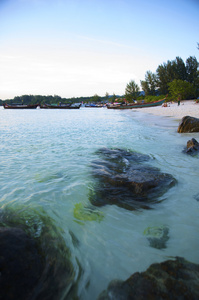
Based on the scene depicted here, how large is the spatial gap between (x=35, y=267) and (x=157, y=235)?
1.78 meters

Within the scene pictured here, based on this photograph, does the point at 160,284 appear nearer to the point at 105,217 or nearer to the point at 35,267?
the point at 35,267

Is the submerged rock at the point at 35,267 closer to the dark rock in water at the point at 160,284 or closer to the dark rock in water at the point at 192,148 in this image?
the dark rock in water at the point at 160,284

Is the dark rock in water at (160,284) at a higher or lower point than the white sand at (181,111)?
lower

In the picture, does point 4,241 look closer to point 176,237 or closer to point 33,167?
point 176,237

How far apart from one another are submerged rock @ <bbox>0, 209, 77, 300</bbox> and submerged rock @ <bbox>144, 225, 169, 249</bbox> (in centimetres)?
118

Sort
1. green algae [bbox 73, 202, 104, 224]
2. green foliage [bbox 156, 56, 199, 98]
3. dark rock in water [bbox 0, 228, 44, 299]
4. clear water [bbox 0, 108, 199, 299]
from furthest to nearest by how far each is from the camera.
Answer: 1. green foliage [bbox 156, 56, 199, 98]
2. green algae [bbox 73, 202, 104, 224]
3. clear water [bbox 0, 108, 199, 299]
4. dark rock in water [bbox 0, 228, 44, 299]

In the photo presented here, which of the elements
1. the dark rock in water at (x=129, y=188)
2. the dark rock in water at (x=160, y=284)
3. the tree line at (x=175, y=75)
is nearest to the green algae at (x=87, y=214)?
the dark rock in water at (x=129, y=188)

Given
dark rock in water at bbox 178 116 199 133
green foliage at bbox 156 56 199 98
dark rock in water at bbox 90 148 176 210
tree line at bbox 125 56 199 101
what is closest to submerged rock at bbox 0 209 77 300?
dark rock in water at bbox 90 148 176 210

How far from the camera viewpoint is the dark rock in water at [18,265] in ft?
5.17

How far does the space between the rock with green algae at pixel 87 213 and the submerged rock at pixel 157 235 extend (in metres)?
0.85

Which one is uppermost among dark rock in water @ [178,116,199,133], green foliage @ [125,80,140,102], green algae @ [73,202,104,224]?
green foliage @ [125,80,140,102]

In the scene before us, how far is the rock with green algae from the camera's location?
3.12m

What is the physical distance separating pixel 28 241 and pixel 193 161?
19.2 ft

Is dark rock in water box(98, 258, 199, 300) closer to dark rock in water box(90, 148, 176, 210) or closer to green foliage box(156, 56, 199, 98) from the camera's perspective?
dark rock in water box(90, 148, 176, 210)
